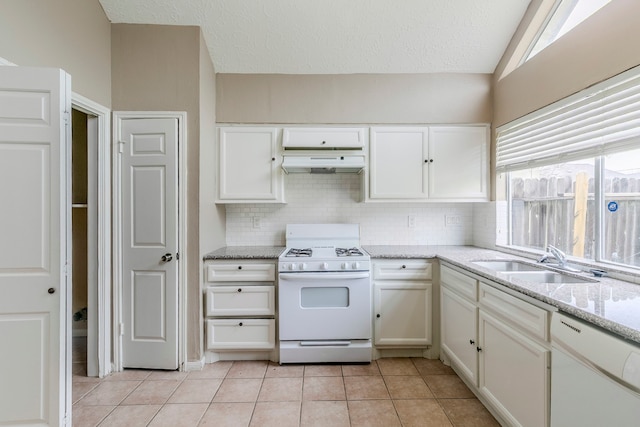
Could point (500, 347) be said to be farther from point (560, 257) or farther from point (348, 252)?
point (348, 252)

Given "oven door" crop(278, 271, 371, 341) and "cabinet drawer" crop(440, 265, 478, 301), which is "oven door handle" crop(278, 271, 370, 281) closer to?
"oven door" crop(278, 271, 371, 341)

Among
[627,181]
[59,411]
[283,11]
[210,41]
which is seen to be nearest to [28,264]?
[59,411]

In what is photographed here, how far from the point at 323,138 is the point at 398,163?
2.48 feet

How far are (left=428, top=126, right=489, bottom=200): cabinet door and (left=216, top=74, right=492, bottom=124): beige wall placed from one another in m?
0.12

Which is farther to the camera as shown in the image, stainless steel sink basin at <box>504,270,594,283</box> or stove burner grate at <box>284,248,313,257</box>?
stove burner grate at <box>284,248,313,257</box>

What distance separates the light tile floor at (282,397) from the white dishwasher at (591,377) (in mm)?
759

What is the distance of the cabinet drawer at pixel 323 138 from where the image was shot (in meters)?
2.69

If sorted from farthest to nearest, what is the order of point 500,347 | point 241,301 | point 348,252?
1. point 348,252
2. point 241,301
3. point 500,347

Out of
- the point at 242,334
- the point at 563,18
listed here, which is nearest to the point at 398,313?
the point at 242,334

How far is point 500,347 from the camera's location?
170 cm

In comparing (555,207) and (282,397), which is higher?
(555,207)

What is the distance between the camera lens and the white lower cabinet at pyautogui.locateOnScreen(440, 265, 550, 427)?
4.58ft

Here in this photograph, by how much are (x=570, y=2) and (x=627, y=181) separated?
1373 mm

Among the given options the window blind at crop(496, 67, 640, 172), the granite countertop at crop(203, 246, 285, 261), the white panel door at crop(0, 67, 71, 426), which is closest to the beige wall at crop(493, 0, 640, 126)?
the window blind at crop(496, 67, 640, 172)
